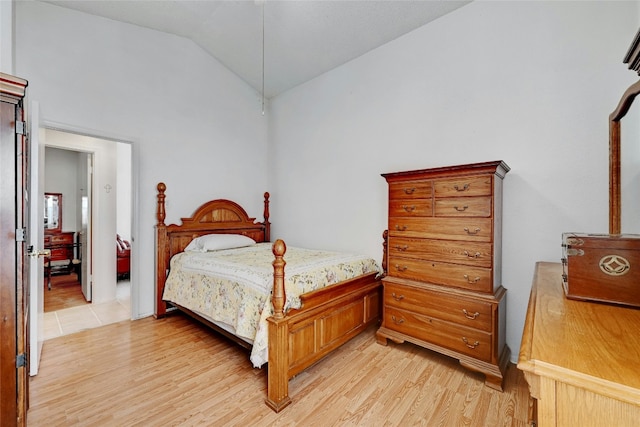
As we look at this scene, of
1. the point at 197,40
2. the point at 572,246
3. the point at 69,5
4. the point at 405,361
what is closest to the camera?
the point at 572,246

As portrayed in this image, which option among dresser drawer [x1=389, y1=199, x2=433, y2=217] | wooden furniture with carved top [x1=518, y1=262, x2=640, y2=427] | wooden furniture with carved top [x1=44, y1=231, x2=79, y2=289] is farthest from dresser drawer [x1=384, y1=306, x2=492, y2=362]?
wooden furniture with carved top [x1=44, y1=231, x2=79, y2=289]

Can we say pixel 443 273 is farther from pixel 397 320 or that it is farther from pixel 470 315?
pixel 397 320

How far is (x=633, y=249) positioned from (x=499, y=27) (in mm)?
2465

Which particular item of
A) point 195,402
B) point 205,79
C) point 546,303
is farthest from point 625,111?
point 205,79

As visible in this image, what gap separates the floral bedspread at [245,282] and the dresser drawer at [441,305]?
0.42 m

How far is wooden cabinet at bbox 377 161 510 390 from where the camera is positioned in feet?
6.75

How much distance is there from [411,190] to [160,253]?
2.96 metres

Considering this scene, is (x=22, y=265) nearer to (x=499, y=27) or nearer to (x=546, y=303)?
(x=546, y=303)

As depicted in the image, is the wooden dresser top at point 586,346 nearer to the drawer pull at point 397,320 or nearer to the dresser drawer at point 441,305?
the dresser drawer at point 441,305

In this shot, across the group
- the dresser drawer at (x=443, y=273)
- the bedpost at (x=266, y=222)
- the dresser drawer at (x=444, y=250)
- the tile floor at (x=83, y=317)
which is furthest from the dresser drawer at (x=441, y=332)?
the tile floor at (x=83, y=317)

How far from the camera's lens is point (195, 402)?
1.87 meters

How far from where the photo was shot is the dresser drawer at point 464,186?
205 cm

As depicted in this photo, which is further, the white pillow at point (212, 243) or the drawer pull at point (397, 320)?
the white pillow at point (212, 243)

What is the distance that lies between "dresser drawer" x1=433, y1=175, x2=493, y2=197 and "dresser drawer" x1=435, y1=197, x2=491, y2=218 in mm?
40
